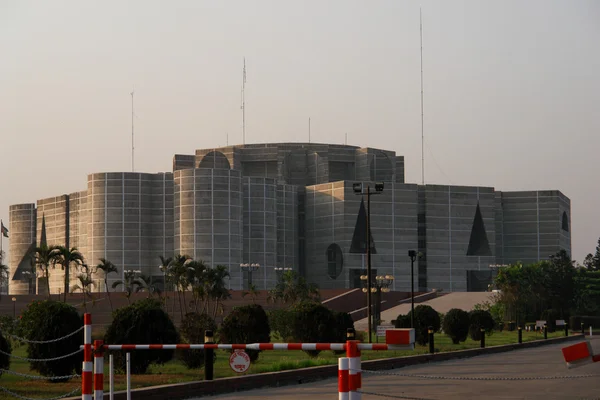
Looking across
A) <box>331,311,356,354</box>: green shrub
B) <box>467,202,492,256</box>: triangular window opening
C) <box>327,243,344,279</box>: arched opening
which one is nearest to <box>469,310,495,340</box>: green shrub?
<box>331,311,356,354</box>: green shrub

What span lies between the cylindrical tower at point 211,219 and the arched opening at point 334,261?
1688 cm

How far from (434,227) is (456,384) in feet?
388

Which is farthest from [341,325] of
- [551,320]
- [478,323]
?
[551,320]

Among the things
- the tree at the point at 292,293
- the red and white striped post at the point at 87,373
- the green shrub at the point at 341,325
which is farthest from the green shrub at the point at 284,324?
the tree at the point at 292,293

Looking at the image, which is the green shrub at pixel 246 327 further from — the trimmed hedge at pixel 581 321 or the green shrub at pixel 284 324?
the trimmed hedge at pixel 581 321

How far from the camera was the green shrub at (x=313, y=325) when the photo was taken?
3522cm

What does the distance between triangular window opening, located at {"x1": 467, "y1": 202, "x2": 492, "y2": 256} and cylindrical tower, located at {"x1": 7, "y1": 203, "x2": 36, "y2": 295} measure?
64.2 metres

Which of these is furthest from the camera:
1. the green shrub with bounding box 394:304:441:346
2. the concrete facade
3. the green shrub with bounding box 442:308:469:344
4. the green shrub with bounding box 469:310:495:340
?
the concrete facade

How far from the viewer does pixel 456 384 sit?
2206cm

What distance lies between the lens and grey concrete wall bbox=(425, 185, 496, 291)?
140 meters

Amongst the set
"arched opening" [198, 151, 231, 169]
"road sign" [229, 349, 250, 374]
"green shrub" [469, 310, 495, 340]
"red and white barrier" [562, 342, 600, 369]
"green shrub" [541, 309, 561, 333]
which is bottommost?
"green shrub" [541, 309, 561, 333]

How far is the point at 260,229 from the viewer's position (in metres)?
134

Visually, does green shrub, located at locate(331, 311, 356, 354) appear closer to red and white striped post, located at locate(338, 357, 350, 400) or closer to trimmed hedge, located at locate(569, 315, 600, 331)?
red and white striped post, located at locate(338, 357, 350, 400)

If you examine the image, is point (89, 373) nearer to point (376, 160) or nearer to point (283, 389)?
point (283, 389)
